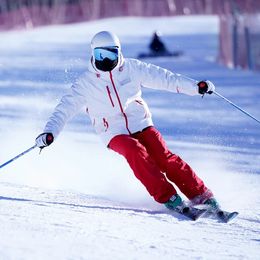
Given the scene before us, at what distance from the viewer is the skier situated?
4.64 metres

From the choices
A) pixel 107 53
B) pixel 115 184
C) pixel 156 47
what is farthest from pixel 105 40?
pixel 156 47

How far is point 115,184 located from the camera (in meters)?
5.70

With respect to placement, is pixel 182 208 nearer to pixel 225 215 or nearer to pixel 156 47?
pixel 225 215

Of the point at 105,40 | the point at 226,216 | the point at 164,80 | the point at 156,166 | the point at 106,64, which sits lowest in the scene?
the point at 226,216

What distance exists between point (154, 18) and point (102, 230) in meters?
31.4

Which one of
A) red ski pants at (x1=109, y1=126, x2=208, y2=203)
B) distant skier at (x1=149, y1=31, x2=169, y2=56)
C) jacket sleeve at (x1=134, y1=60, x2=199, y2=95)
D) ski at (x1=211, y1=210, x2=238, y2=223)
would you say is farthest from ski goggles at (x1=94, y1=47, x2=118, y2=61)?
distant skier at (x1=149, y1=31, x2=169, y2=56)

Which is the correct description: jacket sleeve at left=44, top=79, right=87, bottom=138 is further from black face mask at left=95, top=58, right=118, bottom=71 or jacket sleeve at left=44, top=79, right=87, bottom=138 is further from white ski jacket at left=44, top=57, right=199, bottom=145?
black face mask at left=95, top=58, right=118, bottom=71

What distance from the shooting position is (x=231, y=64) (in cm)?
1733

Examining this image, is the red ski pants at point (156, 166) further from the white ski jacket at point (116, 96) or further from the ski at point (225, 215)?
the ski at point (225, 215)

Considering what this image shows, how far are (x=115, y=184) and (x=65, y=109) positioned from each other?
1.08 m

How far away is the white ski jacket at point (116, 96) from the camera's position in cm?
484

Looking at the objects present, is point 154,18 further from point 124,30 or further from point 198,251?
point 198,251

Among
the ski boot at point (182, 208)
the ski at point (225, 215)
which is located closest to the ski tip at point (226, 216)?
the ski at point (225, 215)

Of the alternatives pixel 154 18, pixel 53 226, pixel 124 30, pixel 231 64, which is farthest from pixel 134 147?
pixel 154 18
